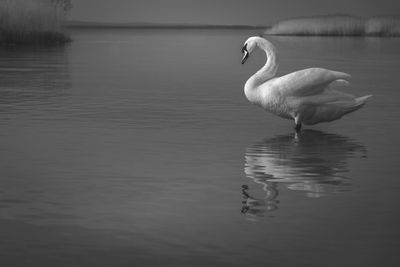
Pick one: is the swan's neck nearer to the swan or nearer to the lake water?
the swan

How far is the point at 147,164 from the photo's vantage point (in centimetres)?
905

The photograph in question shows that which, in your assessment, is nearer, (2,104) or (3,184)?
(3,184)

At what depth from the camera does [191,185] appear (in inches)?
309

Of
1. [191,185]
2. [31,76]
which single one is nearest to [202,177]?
[191,185]

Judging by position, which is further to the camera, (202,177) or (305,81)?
(305,81)

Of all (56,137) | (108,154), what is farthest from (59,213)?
(56,137)

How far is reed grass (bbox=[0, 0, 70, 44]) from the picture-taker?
36.0 metres

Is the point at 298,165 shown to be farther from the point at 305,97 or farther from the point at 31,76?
the point at 31,76

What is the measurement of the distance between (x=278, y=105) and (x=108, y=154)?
112 inches

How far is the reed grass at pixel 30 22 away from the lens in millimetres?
35969

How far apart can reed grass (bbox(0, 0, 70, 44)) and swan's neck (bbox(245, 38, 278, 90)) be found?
2441 centimetres

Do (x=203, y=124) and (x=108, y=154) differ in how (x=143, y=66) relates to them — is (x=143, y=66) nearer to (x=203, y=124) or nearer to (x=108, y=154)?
(x=203, y=124)

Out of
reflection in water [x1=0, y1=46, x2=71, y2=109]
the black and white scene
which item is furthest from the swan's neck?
reflection in water [x1=0, y1=46, x2=71, y2=109]

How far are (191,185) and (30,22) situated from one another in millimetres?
30035
